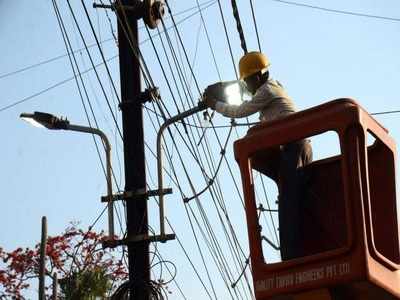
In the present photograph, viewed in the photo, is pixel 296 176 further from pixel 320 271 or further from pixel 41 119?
pixel 41 119

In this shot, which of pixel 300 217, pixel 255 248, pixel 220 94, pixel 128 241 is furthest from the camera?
pixel 128 241

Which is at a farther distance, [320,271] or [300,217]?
[300,217]

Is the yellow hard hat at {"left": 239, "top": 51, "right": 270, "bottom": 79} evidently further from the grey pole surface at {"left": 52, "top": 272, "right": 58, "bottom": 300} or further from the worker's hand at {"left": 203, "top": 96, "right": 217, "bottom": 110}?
the grey pole surface at {"left": 52, "top": 272, "right": 58, "bottom": 300}

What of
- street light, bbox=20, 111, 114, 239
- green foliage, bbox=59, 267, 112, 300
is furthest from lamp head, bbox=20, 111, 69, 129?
green foliage, bbox=59, 267, 112, 300

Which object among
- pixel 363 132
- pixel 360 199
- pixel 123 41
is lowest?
pixel 360 199

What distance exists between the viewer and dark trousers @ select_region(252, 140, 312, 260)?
6.82 metres

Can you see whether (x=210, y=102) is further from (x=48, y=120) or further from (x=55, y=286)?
(x=55, y=286)

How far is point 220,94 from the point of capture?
8648 mm

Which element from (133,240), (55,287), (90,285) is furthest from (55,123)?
(55,287)

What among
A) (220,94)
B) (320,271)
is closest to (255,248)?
(320,271)

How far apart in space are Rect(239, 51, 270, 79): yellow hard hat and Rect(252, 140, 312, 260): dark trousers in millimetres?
998

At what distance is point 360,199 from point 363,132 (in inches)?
20.0

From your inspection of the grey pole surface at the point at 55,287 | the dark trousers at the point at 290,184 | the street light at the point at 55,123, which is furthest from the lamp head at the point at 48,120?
the grey pole surface at the point at 55,287

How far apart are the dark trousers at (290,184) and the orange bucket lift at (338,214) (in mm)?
120
